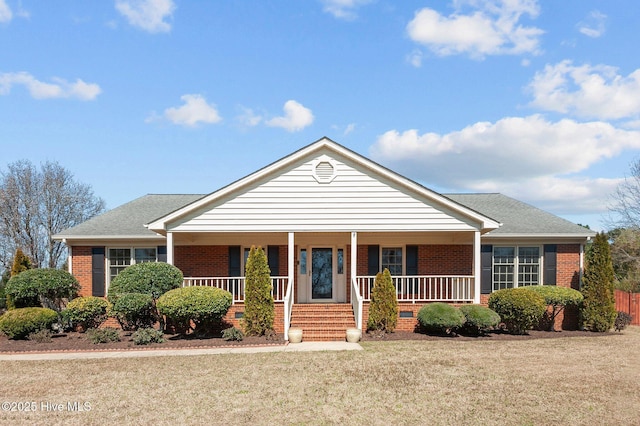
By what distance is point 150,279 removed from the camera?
13922mm

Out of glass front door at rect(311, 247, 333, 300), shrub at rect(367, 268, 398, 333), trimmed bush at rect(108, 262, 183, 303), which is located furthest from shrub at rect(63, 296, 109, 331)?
shrub at rect(367, 268, 398, 333)

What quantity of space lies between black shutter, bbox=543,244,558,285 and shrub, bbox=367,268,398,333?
6145 millimetres

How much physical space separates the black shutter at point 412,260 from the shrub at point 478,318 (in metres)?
3.16

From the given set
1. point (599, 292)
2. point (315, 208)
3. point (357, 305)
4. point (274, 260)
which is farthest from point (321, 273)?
point (599, 292)

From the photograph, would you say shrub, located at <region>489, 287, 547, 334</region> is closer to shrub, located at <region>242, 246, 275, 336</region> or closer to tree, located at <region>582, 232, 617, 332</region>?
tree, located at <region>582, 232, 617, 332</region>

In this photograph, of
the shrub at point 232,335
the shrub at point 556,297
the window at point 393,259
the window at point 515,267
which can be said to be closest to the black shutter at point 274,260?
the window at point 393,259

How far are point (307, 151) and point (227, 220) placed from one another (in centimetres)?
331

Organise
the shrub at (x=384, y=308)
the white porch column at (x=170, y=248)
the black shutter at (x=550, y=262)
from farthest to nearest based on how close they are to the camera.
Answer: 1. the black shutter at (x=550, y=262)
2. the white porch column at (x=170, y=248)
3. the shrub at (x=384, y=308)

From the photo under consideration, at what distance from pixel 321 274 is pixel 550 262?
8015 millimetres

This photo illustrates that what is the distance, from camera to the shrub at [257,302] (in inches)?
539

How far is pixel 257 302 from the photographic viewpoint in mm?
13703

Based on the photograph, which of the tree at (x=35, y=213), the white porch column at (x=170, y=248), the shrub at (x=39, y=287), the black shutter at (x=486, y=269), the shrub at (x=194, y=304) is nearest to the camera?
the shrub at (x=194, y=304)

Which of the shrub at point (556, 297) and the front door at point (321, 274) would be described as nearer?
the shrub at point (556, 297)

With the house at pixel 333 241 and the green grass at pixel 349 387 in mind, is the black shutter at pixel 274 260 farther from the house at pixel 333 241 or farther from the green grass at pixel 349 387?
the green grass at pixel 349 387
